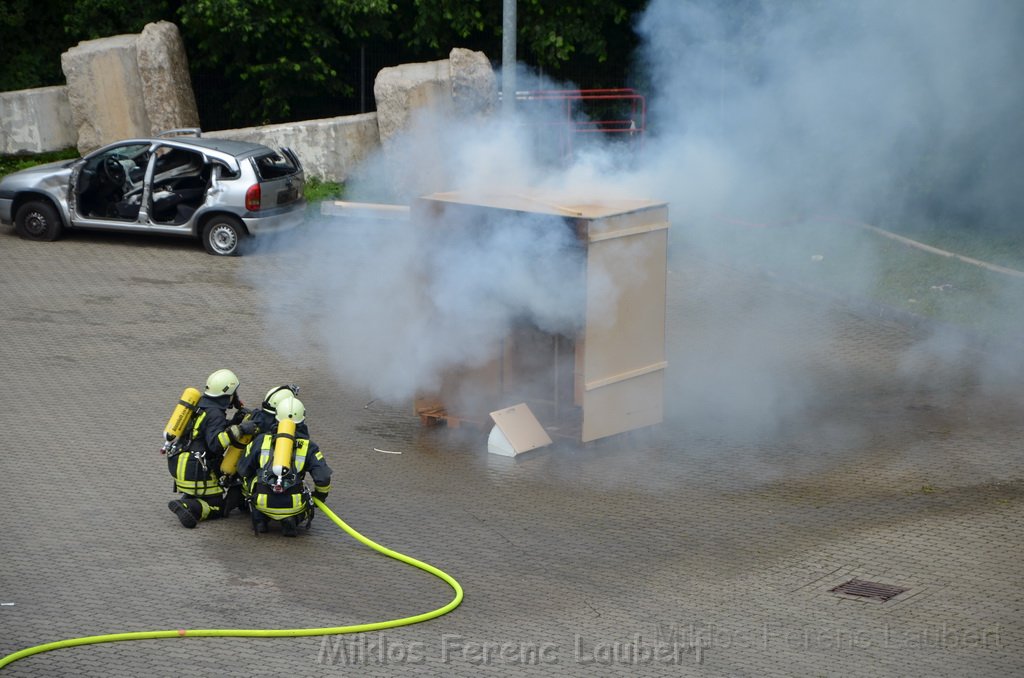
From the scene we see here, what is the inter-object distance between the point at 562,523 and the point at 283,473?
1.88 meters

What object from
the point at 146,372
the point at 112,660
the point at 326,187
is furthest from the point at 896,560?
the point at 326,187

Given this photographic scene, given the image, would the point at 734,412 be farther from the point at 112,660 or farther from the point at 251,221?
the point at 251,221

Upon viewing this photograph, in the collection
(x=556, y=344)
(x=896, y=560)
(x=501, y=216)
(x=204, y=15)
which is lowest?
(x=896, y=560)

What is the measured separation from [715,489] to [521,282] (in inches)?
85.8

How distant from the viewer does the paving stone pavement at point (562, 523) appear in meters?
6.32

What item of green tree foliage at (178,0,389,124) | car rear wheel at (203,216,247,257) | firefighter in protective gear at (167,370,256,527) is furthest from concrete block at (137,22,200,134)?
firefighter in protective gear at (167,370,256,527)

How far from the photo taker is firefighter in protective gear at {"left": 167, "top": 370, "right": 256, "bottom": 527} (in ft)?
25.4

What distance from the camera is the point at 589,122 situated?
59.6ft

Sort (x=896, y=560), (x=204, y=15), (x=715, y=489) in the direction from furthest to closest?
(x=204, y=15) → (x=715, y=489) → (x=896, y=560)

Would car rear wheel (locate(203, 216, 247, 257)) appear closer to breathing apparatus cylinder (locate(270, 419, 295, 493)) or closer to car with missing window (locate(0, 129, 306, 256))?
car with missing window (locate(0, 129, 306, 256))

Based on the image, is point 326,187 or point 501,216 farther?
point 326,187

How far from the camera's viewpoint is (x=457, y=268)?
31.4 feet

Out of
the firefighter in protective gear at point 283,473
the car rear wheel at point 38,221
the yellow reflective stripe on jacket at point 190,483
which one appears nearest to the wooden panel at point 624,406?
the firefighter in protective gear at point 283,473

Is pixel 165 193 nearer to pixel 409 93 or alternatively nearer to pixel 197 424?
pixel 409 93
